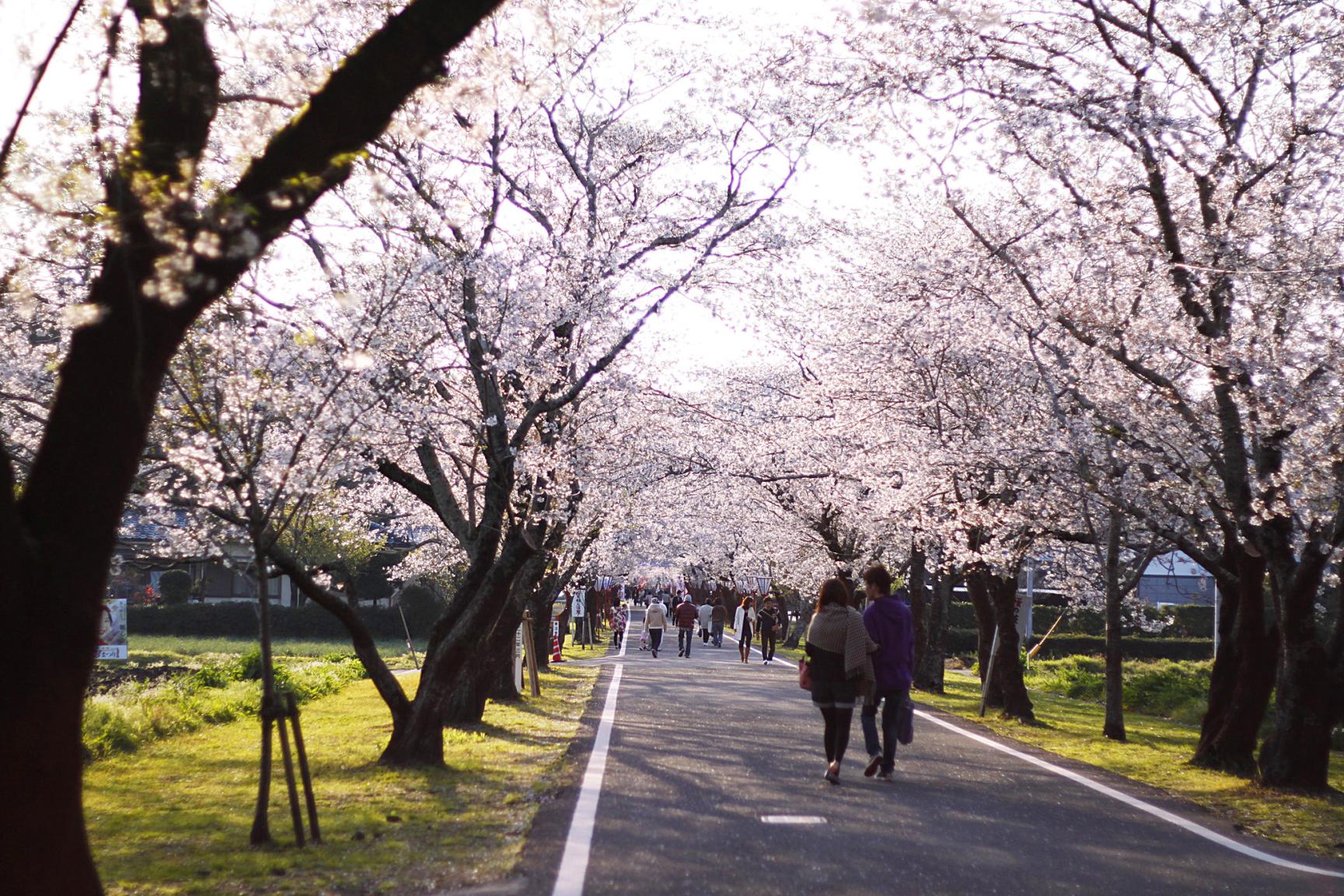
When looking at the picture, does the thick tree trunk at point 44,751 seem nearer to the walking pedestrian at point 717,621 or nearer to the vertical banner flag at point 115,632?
the vertical banner flag at point 115,632

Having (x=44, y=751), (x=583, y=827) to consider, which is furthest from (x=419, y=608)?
(x=44, y=751)

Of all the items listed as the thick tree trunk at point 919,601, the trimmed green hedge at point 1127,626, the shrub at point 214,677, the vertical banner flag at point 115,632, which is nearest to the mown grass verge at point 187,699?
the shrub at point 214,677

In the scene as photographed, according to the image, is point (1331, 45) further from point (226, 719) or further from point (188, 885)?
point (226, 719)

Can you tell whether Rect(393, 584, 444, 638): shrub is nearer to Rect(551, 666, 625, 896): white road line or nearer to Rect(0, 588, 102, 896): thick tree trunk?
Rect(551, 666, 625, 896): white road line

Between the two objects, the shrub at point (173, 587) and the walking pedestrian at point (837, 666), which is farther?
the shrub at point (173, 587)

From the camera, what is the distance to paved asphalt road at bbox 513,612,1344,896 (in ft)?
24.4

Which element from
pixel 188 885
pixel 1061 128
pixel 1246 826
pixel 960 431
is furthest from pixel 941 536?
pixel 188 885

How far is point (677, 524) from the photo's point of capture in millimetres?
48406

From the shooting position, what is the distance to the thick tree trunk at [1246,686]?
565 inches

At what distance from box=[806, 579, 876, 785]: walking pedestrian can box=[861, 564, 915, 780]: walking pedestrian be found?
29 centimetres

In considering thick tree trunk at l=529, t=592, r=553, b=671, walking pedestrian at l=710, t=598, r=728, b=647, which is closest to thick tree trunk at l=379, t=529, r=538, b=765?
thick tree trunk at l=529, t=592, r=553, b=671

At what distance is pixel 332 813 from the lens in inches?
397

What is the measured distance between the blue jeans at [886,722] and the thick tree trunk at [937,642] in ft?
48.7

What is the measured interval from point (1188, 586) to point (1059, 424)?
57.2 metres
